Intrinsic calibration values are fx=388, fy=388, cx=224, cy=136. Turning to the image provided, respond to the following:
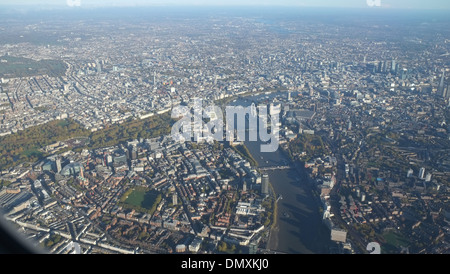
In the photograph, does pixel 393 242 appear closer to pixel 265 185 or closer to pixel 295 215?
pixel 295 215

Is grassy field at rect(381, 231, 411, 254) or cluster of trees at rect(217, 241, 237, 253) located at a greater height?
cluster of trees at rect(217, 241, 237, 253)

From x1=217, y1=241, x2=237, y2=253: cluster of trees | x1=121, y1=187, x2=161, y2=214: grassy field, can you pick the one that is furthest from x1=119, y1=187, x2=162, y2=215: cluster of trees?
x1=217, y1=241, x2=237, y2=253: cluster of trees

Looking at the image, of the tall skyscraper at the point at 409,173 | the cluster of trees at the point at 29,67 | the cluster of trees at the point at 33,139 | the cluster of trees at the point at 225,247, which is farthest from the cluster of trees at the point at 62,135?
the cluster of trees at the point at 29,67

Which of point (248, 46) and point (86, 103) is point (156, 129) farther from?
point (248, 46)

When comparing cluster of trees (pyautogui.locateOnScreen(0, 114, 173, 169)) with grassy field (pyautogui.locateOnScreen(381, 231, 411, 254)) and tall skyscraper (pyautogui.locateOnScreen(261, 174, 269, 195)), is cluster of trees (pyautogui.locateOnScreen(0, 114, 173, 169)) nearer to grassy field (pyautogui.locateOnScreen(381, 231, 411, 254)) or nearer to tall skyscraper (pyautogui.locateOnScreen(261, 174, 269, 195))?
tall skyscraper (pyautogui.locateOnScreen(261, 174, 269, 195))

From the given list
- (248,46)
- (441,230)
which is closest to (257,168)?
(441,230)

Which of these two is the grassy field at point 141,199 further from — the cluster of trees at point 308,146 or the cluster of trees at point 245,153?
the cluster of trees at point 308,146
